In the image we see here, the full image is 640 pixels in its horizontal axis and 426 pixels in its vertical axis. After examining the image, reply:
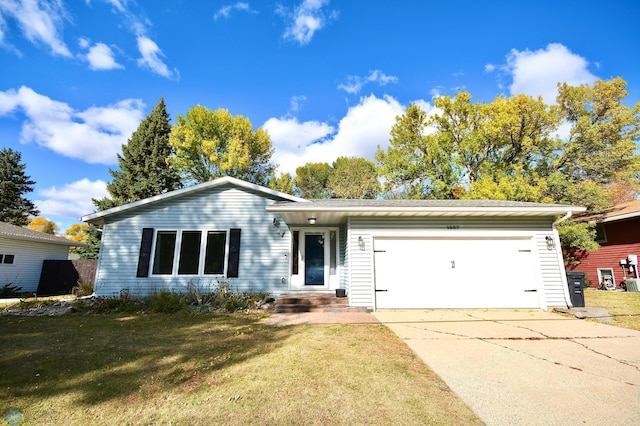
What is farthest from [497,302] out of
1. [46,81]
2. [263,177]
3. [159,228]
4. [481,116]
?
[263,177]

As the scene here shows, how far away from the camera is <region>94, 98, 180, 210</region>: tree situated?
782 inches

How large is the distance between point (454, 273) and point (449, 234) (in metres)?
1.06

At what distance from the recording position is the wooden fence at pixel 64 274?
42.8ft

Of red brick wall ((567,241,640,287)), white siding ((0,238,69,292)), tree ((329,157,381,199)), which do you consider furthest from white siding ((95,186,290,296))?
tree ((329,157,381,199))

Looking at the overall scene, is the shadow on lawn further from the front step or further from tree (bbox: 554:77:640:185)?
tree (bbox: 554:77:640:185)

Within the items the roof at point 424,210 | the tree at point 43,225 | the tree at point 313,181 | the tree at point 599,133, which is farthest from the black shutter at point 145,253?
the tree at point 43,225

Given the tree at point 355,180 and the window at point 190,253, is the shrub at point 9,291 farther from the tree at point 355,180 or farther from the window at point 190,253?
the tree at point 355,180

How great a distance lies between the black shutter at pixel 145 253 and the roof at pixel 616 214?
1859 centimetres

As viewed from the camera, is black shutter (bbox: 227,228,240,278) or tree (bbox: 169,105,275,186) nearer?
black shutter (bbox: 227,228,240,278)

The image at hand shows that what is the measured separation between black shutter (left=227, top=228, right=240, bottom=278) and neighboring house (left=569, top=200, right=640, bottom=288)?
15.8m

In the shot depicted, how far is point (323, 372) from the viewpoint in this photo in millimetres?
3301

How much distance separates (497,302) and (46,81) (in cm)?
1683

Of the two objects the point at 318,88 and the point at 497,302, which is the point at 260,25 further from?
the point at 497,302

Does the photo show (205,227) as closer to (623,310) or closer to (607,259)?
(623,310)
